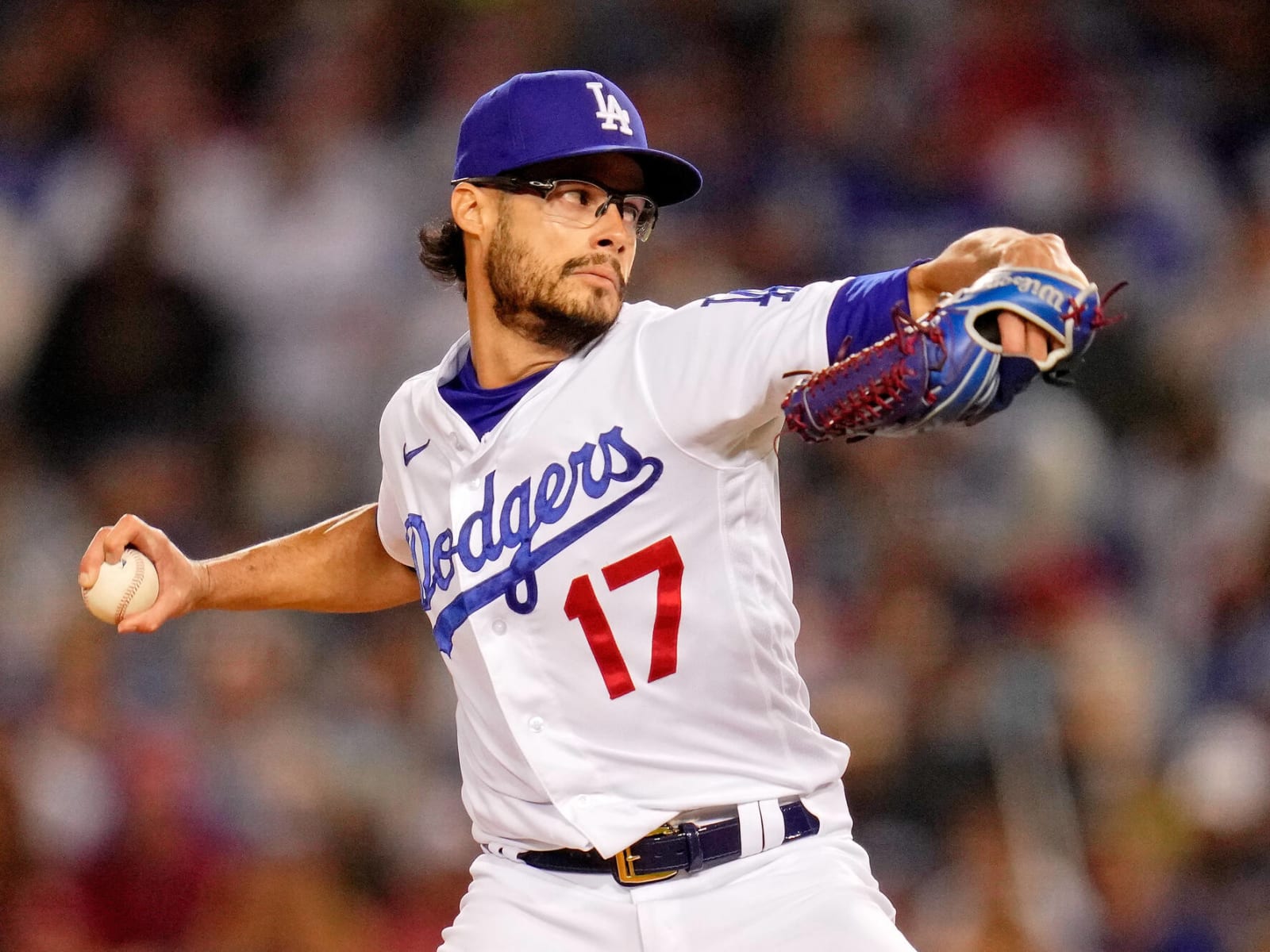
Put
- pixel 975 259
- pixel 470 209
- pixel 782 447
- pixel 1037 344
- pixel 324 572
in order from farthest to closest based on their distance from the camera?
pixel 782 447
pixel 324 572
pixel 470 209
pixel 975 259
pixel 1037 344

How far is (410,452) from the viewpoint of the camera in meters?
2.82

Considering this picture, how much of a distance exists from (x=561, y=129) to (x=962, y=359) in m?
1.03

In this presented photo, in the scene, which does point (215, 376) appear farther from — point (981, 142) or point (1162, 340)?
point (1162, 340)

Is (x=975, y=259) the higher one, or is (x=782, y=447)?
(x=782, y=447)

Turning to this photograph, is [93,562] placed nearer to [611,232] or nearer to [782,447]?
[611,232]

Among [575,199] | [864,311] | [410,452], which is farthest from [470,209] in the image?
[864,311]

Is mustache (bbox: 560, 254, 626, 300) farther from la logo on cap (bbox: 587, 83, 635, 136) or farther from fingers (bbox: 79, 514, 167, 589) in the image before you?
fingers (bbox: 79, 514, 167, 589)

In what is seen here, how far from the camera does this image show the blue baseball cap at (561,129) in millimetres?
2666

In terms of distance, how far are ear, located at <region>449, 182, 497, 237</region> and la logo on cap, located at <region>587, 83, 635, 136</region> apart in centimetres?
30

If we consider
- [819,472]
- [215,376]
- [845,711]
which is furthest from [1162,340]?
[215,376]

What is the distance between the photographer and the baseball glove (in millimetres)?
1883

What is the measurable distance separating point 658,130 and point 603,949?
4.32 m

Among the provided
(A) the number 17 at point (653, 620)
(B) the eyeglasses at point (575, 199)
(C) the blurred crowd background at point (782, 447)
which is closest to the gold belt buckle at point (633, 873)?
(A) the number 17 at point (653, 620)

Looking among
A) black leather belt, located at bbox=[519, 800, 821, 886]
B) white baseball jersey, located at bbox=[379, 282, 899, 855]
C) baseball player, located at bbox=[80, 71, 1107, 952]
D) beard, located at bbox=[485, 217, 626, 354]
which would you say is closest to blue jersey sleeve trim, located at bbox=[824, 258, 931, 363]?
baseball player, located at bbox=[80, 71, 1107, 952]
